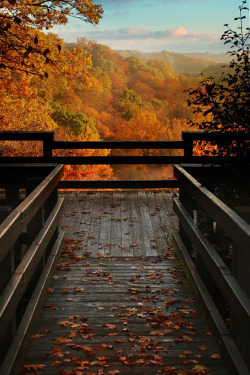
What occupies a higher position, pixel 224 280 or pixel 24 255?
Answer: pixel 224 280

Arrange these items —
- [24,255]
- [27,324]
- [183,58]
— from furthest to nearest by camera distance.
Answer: [183,58], [24,255], [27,324]

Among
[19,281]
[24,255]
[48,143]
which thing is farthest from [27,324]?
[48,143]

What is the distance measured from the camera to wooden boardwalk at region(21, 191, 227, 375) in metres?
3.75

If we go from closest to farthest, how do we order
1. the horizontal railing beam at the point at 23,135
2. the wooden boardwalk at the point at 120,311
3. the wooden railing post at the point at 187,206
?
the wooden boardwalk at the point at 120,311, the wooden railing post at the point at 187,206, the horizontal railing beam at the point at 23,135

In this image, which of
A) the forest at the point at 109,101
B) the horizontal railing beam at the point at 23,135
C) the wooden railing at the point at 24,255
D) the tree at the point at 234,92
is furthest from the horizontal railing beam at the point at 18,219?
the forest at the point at 109,101

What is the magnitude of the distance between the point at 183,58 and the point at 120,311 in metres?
80.9

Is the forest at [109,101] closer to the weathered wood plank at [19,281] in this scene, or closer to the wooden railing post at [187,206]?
the wooden railing post at [187,206]

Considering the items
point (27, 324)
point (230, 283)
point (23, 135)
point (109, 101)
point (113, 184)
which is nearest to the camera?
point (230, 283)

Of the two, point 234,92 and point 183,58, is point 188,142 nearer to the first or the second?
point 234,92

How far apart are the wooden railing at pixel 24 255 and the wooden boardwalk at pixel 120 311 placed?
18 cm

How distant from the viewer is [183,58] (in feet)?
269

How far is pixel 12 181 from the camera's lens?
21.0 ft

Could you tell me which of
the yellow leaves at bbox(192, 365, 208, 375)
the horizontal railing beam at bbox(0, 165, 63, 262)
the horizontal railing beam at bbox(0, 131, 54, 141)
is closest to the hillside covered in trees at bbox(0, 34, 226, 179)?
the horizontal railing beam at bbox(0, 131, 54, 141)

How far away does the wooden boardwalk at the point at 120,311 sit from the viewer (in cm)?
375
